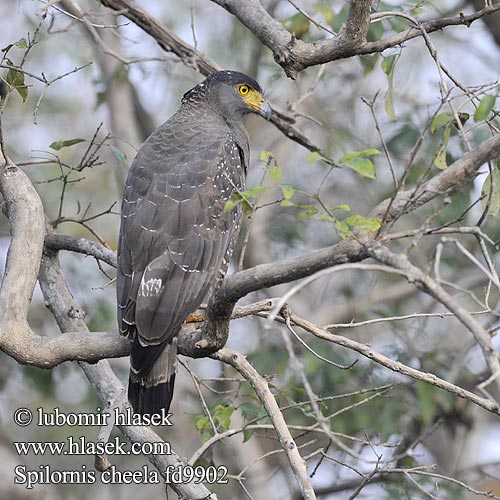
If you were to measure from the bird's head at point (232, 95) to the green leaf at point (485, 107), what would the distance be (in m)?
2.03

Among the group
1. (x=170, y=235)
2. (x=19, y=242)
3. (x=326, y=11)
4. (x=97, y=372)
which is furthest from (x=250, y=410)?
(x=326, y=11)

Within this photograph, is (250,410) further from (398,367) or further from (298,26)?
(298,26)

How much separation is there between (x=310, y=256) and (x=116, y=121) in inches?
223

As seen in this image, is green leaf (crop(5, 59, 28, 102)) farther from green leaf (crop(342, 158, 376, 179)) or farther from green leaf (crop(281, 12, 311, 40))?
green leaf (crop(281, 12, 311, 40))

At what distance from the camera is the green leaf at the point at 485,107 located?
3402 mm

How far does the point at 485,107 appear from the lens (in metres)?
3.41

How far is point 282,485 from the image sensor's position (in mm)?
9070

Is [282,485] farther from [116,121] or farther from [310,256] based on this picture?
[310,256]

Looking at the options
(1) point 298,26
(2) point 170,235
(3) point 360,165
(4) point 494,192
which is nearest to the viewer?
(3) point 360,165

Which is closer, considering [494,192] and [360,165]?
[360,165]

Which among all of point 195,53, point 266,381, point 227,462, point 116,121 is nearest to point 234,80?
point 195,53

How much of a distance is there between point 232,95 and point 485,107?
2188 mm

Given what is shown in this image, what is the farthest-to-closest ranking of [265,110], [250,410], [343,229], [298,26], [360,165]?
[298,26], [265,110], [250,410], [360,165], [343,229]

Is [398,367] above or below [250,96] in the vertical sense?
below
